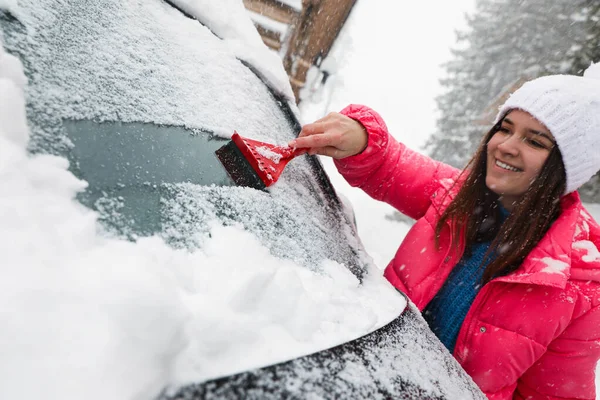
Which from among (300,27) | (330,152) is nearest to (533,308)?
(330,152)

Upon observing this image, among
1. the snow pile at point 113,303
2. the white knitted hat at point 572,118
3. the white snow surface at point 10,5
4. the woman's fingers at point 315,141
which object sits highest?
the white knitted hat at point 572,118

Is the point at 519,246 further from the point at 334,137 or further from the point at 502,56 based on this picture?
the point at 502,56

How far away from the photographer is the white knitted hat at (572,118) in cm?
138

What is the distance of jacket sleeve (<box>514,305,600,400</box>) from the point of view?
4.49ft

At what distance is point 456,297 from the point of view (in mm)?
1586

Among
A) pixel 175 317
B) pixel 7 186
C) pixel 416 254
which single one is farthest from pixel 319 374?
pixel 416 254

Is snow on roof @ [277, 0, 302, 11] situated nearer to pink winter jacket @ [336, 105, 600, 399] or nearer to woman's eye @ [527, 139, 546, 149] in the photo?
pink winter jacket @ [336, 105, 600, 399]

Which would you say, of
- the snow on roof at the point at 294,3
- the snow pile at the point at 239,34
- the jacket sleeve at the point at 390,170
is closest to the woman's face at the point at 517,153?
the jacket sleeve at the point at 390,170

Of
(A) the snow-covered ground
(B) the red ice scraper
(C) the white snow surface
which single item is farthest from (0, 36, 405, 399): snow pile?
(B) the red ice scraper

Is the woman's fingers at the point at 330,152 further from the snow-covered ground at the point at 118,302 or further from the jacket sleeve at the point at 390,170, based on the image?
the snow-covered ground at the point at 118,302

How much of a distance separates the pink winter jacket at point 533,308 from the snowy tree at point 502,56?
709cm

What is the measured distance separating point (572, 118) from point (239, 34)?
1.49m

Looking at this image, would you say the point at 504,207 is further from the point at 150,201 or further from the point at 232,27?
the point at 150,201

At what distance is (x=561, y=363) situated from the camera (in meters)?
1.42
